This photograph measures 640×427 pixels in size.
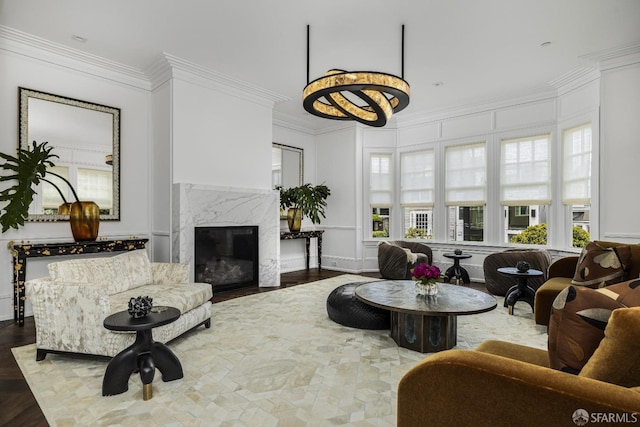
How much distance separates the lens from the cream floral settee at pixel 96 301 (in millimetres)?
2766

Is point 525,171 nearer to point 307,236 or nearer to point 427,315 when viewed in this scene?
point 307,236

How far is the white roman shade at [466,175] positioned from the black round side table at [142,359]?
564 cm

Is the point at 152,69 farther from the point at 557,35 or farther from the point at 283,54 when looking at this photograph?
the point at 557,35

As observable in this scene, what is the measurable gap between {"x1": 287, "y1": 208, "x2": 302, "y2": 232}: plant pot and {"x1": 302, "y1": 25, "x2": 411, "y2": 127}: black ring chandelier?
3.47 metres

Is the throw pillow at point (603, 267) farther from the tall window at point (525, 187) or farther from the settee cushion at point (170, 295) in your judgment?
the settee cushion at point (170, 295)

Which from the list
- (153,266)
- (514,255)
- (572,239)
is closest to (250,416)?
(153,266)

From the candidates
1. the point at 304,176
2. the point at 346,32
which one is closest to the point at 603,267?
the point at 346,32

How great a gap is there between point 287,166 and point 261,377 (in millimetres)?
5293

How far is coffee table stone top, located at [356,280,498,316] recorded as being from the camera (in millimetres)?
2947

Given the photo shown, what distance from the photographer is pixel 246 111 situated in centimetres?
577

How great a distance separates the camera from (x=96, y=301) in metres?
2.75

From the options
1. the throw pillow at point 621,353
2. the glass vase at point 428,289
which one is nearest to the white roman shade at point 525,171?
the glass vase at point 428,289

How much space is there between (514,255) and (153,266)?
4.99 metres

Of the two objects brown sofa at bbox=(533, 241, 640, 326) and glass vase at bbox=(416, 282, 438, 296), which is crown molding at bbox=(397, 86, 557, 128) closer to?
brown sofa at bbox=(533, 241, 640, 326)
